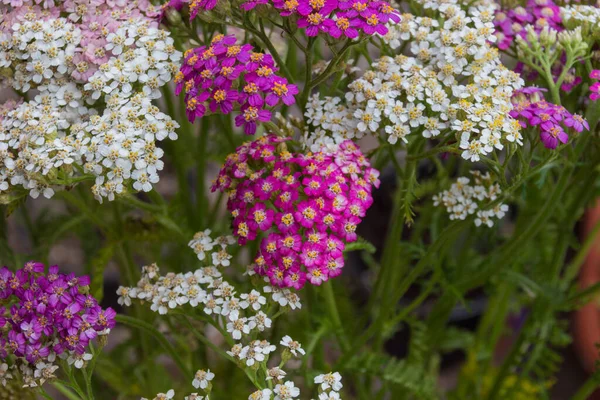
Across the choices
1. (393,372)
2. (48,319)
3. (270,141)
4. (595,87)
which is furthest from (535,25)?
(48,319)

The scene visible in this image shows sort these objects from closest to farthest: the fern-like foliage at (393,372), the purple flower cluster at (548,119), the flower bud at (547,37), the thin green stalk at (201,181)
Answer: the purple flower cluster at (548,119), the flower bud at (547,37), the fern-like foliage at (393,372), the thin green stalk at (201,181)

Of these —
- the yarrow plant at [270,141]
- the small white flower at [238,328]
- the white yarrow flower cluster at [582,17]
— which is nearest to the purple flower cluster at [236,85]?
the yarrow plant at [270,141]

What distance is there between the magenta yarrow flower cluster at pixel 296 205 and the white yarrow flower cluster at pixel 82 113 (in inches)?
5.3

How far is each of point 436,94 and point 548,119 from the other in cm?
17

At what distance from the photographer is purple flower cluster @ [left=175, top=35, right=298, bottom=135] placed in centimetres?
105

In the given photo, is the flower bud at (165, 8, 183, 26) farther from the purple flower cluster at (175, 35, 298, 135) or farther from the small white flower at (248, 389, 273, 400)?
the small white flower at (248, 389, 273, 400)

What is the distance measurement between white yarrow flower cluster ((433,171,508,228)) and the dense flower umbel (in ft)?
1.92

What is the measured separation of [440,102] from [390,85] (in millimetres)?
85

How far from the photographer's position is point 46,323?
39.3 inches

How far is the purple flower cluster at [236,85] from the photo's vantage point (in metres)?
1.05

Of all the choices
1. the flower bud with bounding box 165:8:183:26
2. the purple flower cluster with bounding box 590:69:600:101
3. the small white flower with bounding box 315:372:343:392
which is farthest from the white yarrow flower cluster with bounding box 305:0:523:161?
the small white flower with bounding box 315:372:343:392

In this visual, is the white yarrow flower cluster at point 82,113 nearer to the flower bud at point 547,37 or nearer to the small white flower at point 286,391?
the small white flower at point 286,391

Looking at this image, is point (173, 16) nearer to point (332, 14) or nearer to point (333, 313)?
point (332, 14)

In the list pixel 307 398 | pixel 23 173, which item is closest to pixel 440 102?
pixel 23 173
